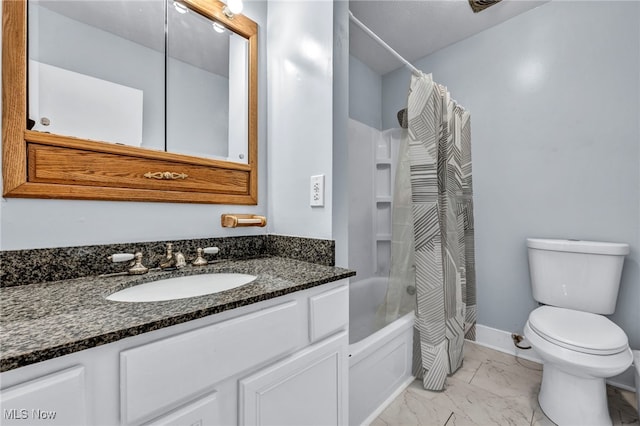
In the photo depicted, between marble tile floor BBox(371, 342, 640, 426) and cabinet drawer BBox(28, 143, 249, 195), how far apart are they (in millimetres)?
1414

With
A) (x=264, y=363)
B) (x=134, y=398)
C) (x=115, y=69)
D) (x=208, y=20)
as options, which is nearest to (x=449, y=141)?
(x=208, y=20)

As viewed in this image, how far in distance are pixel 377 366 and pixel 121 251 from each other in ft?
4.07

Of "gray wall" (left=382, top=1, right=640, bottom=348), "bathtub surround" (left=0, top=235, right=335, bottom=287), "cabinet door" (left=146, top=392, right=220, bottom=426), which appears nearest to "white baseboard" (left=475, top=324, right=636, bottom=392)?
"gray wall" (left=382, top=1, right=640, bottom=348)

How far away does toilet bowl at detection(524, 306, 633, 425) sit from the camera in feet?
3.82

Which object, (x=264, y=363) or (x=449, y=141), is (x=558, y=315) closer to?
(x=449, y=141)

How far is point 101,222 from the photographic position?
951 millimetres

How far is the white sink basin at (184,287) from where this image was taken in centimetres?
88

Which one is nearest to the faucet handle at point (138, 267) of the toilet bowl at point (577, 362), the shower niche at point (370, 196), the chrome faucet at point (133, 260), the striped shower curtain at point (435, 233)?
the chrome faucet at point (133, 260)

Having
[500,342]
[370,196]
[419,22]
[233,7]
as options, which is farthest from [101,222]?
[500,342]

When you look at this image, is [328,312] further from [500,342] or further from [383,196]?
[500,342]

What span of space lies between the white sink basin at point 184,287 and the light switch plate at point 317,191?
424mm

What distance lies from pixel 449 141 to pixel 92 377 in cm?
189

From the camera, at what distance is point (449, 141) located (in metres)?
1.71

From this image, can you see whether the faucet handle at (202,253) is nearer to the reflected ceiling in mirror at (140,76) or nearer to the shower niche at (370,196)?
the reflected ceiling in mirror at (140,76)
